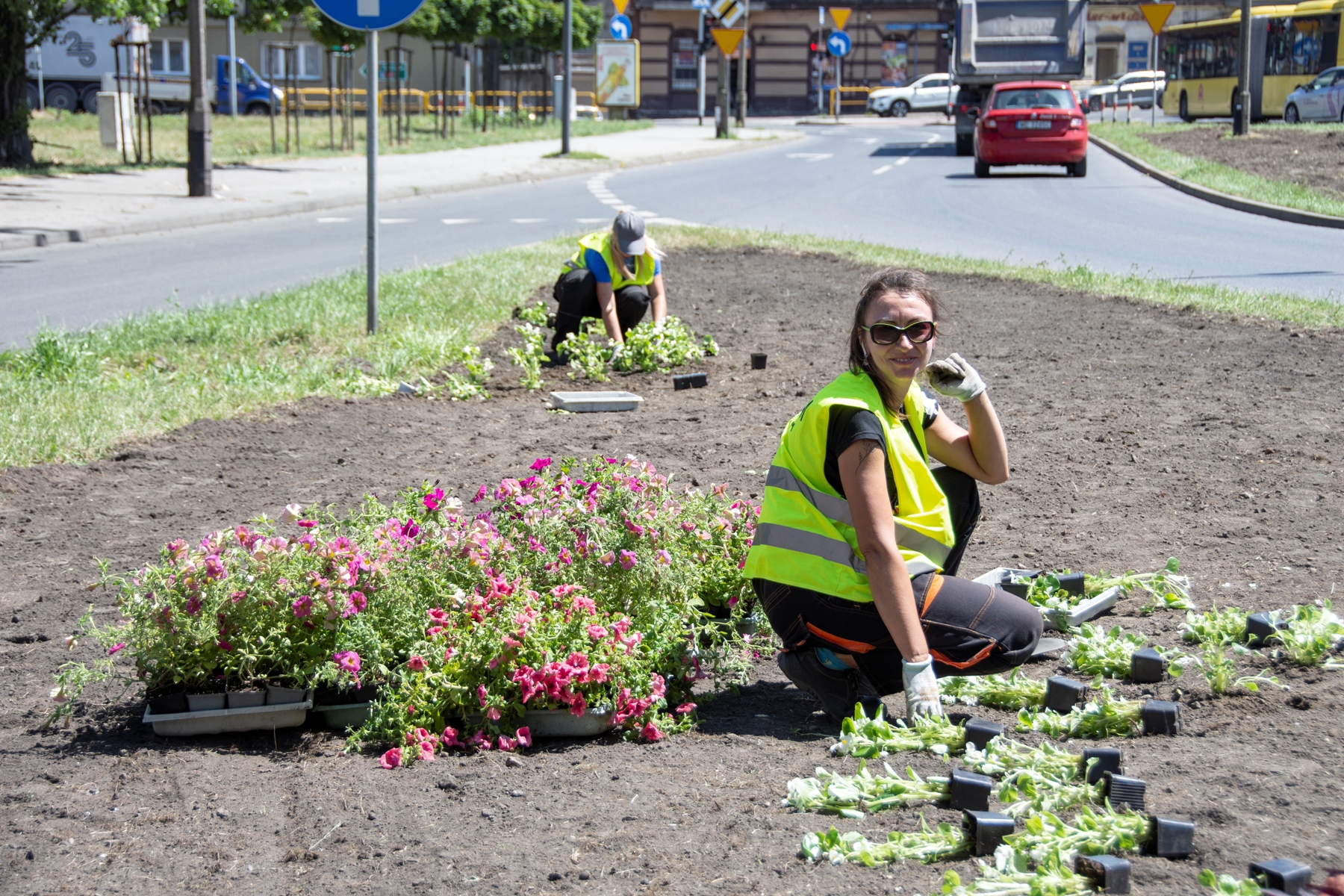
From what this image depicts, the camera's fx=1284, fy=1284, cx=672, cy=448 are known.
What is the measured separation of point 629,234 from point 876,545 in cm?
502

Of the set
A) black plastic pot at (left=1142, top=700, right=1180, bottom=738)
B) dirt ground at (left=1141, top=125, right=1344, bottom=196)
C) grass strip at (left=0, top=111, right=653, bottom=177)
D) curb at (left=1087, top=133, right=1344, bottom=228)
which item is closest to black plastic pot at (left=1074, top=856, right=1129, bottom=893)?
black plastic pot at (left=1142, top=700, right=1180, bottom=738)

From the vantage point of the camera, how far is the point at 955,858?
261cm

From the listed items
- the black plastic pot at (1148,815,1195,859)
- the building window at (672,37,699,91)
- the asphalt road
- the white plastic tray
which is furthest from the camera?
the building window at (672,37,699,91)

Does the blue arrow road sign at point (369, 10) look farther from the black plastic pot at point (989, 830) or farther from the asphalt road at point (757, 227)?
the black plastic pot at point (989, 830)

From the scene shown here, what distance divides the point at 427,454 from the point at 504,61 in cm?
4804

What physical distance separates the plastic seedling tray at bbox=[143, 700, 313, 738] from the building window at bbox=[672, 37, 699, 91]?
198ft

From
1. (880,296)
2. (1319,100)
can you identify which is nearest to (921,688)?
(880,296)

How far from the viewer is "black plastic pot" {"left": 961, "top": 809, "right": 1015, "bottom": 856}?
255 centimetres

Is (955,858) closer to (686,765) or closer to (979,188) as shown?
(686,765)

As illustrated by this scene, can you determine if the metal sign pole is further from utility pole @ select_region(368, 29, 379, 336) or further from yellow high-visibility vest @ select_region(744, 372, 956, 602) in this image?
yellow high-visibility vest @ select_region(744, 372, 956, 602)

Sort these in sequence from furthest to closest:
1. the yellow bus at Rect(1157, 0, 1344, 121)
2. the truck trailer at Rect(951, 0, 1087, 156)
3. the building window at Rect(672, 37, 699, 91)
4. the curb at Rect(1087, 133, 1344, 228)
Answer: the building window at Rect(672, 37, 699, 91)
the yellow bus at Rect(1157, 0, 1344, 121)
the truck trailer at Rect(951, 0, 1087, 156)
the curb at Rect(1087, 133, 1344, 228)

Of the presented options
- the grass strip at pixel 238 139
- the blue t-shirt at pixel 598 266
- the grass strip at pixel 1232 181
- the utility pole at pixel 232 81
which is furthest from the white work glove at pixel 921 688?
the utility pole at pixel 232 81

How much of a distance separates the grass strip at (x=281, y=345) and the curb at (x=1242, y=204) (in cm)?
561

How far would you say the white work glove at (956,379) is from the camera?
12.3ft
